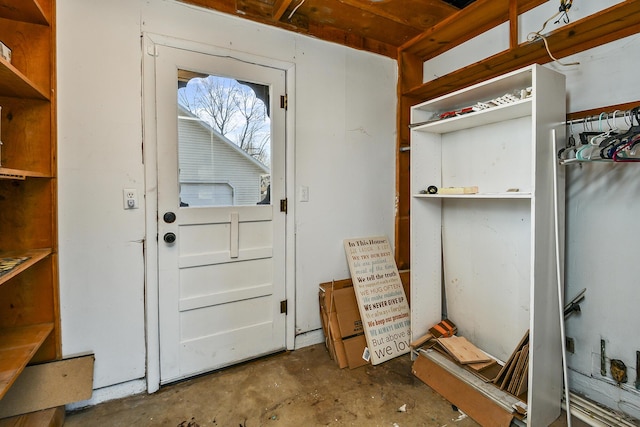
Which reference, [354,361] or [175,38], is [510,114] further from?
[175,38]

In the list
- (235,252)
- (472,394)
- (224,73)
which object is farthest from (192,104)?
(472,394)

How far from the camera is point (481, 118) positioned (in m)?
1.98

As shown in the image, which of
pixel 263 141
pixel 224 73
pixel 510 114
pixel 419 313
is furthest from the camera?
pixel 419 313

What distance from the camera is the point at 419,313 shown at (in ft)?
7.80

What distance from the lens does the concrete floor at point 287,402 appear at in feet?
5.58

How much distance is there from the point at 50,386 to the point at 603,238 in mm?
3087

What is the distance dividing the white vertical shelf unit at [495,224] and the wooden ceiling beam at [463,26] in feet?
1.82

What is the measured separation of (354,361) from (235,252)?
45.4 inches

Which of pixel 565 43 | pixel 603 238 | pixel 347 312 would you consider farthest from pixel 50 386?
pixel 565 43

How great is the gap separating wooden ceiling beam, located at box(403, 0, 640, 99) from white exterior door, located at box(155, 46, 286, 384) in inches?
52.9

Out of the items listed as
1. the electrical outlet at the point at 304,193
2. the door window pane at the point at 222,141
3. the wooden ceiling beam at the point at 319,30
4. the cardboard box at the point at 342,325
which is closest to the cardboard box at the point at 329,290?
the cardboard box at the point at 342,325

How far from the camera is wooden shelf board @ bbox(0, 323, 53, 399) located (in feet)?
4.08

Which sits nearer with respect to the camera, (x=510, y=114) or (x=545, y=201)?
(x=545, y=201)

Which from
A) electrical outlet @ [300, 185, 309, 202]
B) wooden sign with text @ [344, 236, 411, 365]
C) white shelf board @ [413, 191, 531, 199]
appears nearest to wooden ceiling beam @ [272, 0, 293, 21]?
electrical outlet @ [300, 185, 309, 202]
